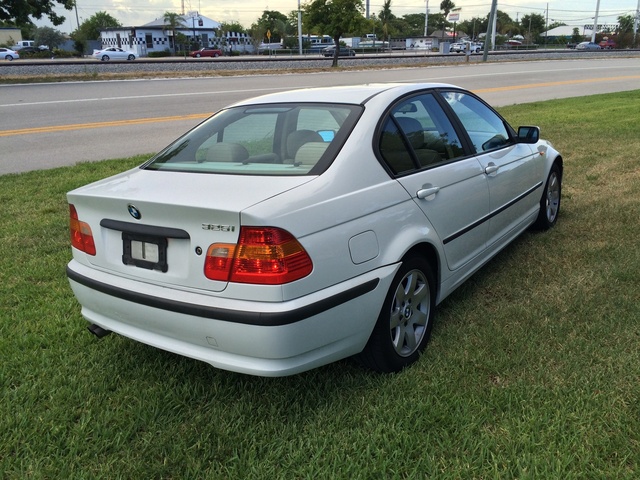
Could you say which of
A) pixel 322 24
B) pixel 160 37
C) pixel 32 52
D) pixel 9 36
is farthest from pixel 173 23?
pixel 322 24

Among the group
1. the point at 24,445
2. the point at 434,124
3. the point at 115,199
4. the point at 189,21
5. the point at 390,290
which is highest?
the point at 189,21

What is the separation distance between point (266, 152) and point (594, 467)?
2.27 meters

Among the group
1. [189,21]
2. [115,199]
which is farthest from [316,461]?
[189,21]

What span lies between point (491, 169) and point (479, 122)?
0.57 m

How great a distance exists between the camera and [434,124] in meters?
3.73

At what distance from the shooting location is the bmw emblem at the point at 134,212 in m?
2.69

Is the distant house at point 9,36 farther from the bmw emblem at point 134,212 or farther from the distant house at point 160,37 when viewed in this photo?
the bmw emblem at point 134,212

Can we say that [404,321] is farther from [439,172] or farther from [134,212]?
[134,212]

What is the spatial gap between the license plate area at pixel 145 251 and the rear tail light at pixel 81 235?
0.90 feet

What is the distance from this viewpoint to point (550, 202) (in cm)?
554

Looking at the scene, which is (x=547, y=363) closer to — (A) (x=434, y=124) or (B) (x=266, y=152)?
(A) (x=434, y=124)

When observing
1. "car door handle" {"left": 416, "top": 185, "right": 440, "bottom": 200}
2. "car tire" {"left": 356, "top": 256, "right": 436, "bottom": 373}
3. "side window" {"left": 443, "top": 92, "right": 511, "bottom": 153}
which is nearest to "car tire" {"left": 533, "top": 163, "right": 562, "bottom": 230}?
"side window" {"left": 443, "top": 92, "right": 511, "bottom": 153}

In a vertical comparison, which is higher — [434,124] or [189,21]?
[189,21]

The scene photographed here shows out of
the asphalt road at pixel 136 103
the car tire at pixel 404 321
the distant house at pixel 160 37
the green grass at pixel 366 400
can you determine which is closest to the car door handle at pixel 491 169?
the green grass at pixel 366 400
